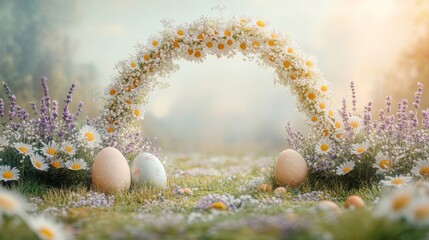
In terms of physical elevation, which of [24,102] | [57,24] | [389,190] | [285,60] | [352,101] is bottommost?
[389,190]

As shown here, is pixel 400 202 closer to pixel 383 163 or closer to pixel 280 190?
pixel 280 190

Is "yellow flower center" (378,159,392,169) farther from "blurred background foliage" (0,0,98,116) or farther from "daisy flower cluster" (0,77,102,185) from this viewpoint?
"blurred background foliage" (0,0,98,116)

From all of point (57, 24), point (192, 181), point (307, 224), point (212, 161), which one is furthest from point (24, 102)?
point (307, 224)

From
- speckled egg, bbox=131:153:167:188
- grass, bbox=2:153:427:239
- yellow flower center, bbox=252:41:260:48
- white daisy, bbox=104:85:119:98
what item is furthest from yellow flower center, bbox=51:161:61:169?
yellow flower center, bbox=252:41:260:48

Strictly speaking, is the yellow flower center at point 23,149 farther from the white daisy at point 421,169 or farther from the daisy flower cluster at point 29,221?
the white daisy at point 421,169

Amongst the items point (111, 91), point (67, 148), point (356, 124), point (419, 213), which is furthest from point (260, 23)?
point (419, 213)

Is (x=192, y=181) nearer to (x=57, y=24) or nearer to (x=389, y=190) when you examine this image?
(x=389, y=190)

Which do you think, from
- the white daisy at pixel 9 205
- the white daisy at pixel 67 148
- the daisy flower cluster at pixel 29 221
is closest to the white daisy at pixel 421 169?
the white daisy at pixel 67 148
